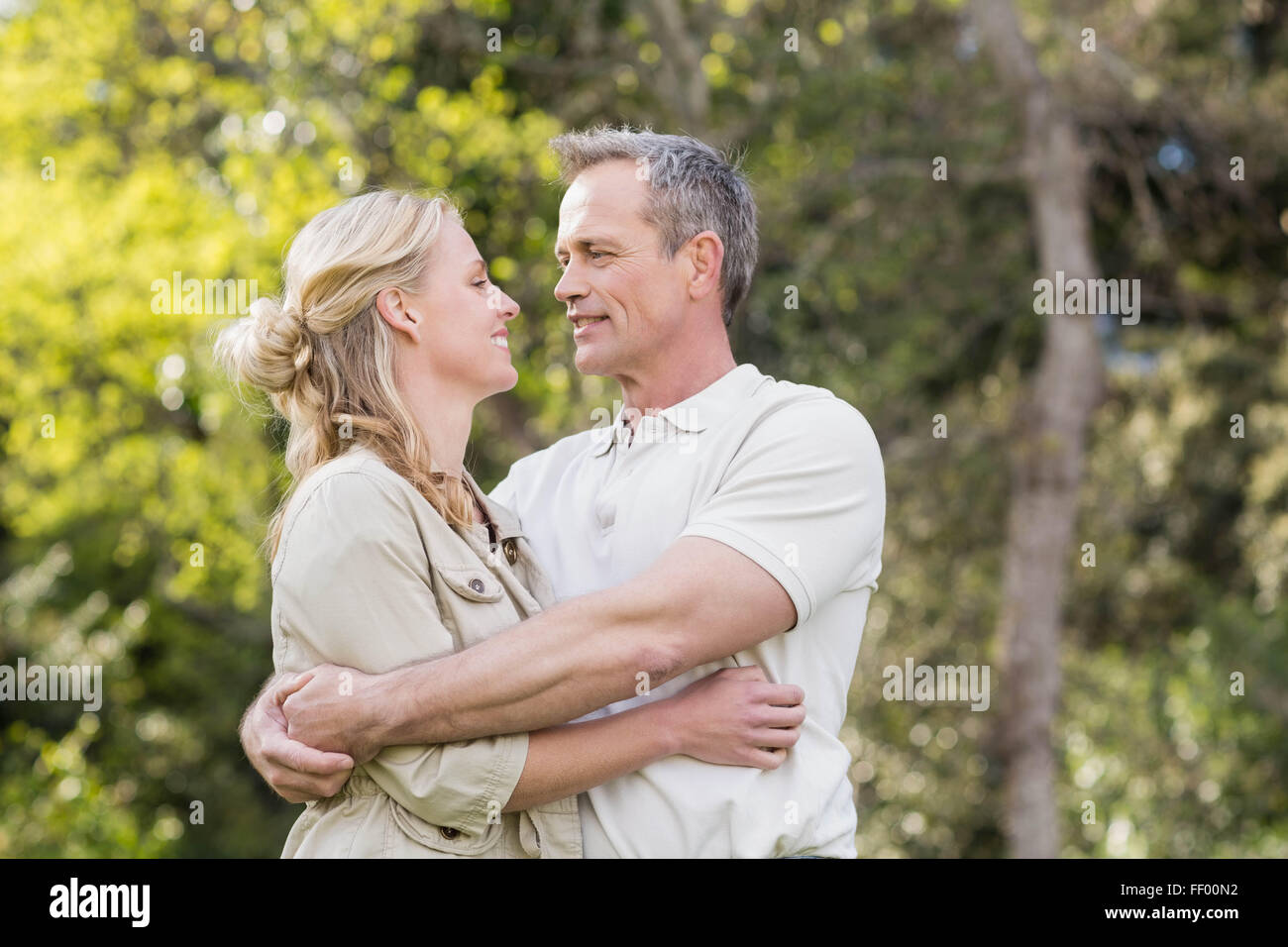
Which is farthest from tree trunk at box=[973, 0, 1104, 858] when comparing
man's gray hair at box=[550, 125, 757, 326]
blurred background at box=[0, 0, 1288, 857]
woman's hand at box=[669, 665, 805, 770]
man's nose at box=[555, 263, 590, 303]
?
woman's hand at box=[669, 665, 805, 770]

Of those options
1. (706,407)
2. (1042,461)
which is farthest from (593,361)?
(1042,461)

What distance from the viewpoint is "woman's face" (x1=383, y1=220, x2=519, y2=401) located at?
2.64 m

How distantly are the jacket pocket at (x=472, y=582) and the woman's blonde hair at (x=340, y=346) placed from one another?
0.11 meters

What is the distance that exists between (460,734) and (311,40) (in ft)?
28.8

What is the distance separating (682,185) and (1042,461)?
28.8ft

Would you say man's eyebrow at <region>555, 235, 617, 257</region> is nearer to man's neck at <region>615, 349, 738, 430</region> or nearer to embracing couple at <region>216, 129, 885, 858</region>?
embracing couple at <region>216, 129, 885, 858</region>

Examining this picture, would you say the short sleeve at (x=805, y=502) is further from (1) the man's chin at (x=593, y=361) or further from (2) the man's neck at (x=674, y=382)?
(1) the man's chin at (x=593, y=361)

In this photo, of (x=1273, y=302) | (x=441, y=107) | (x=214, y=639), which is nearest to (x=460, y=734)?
(x=441, y=107)

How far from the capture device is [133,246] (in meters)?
13.3

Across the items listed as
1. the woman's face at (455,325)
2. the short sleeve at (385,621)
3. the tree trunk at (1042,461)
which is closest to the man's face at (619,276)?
the woman's face at (455,325)

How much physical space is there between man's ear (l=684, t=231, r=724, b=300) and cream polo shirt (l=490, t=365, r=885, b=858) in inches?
→ 10.3

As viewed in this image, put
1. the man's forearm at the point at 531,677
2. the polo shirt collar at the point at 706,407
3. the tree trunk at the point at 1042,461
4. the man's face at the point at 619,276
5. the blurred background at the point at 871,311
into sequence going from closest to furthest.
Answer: the man's forearm at the point at 531,677 → the polo shirt collar at the point at 706,407 → the man's face at the point at 619,276 → the blurred background at the point at 871,311 → the tree trunk at the point at 1042,461

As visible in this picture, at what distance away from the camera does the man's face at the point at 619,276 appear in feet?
9.63

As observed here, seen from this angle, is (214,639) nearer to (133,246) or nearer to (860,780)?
(133,246)
